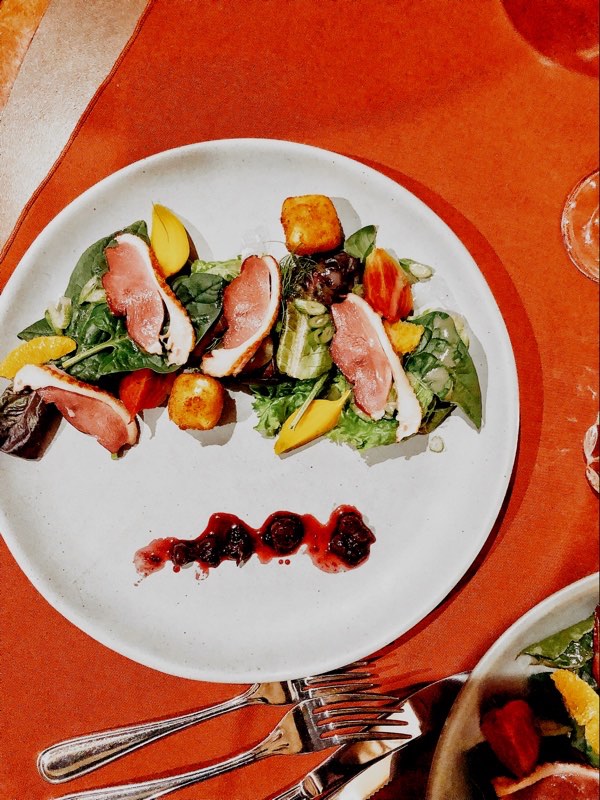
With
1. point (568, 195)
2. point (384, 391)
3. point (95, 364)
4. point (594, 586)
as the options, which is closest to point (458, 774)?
point (594, 586)

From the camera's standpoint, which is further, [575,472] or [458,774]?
[575,472]

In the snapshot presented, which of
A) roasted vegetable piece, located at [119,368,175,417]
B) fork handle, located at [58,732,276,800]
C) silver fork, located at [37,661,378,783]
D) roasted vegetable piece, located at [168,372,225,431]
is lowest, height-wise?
fork handle, located at [58,732,276,800]

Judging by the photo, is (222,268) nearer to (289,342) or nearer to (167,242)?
(167,242)

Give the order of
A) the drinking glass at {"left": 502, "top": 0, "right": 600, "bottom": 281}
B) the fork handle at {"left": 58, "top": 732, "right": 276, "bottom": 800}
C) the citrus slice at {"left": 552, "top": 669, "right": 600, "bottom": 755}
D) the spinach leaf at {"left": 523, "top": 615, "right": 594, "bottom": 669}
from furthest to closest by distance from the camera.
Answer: the drinking glass at {"left": 502, "top": 0, "right": 600, "bottom": 281}, the fork handle at {"left": 58, "top": 732, "right": 276, "bottom": 800}, the spinach leaf at {"left": 523, "top": 615, "right": 594, "bottom": 669}, the citrus slice at {"left": 552, "top": 669, "right": 600, "bottom": 755}

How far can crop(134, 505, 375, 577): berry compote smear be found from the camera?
216 centimetres

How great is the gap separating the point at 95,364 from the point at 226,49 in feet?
4.01

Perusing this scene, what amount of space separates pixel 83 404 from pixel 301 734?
50.9 inches

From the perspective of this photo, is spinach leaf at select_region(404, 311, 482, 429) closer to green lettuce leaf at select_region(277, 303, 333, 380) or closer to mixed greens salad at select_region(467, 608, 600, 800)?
green lettuce leaf at select_region(277, 303, 333, 380)

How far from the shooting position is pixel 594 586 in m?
2.01

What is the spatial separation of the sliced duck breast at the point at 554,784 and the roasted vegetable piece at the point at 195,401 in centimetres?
143

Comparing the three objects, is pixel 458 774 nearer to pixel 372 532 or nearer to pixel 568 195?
pixel 372 532

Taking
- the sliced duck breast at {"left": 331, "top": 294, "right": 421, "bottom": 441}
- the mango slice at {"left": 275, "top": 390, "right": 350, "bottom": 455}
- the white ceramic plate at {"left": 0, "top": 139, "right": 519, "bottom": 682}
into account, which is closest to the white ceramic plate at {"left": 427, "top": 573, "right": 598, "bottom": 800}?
the white ceramic plate at {"left": 0, "top": 139, "right": 519, "bottom": 682}

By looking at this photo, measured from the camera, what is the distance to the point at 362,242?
2152 millimetres

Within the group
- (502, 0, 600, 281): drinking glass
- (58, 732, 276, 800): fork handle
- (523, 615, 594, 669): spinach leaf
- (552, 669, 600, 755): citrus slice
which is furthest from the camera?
(502, 0, 600, 281): drinking glass
